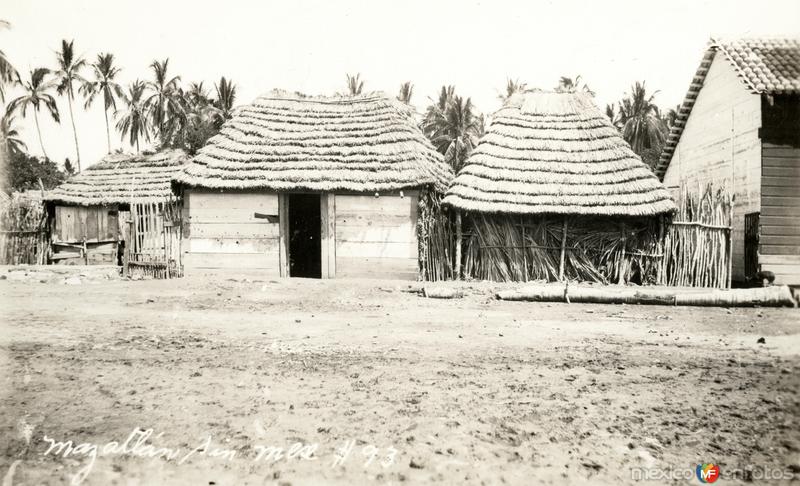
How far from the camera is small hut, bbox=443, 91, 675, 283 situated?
428 inches

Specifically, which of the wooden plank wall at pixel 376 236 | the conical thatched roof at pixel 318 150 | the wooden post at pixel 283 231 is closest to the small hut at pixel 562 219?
the wooden plank wall at pixel 376 236

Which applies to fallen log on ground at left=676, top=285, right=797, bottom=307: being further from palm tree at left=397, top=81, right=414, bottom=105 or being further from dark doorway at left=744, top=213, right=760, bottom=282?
palm tree at left=397, top=81, right=414, bottom=105

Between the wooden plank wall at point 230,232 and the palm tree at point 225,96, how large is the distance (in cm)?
2017

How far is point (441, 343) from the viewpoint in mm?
5254

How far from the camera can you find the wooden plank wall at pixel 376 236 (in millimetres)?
11242

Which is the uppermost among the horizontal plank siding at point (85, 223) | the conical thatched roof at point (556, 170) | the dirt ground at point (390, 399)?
the conical thatched roof at point (556, 170)

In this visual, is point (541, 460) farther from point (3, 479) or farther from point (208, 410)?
point (3, 479)

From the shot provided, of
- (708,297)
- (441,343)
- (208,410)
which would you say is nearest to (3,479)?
(208,410)

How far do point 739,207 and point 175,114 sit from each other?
29121 millimetres

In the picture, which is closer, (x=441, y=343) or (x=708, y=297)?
(x=441, y=343)

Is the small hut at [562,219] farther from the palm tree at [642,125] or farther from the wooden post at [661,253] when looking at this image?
the palm tree at [642,125]

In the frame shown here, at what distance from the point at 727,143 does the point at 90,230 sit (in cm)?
1899

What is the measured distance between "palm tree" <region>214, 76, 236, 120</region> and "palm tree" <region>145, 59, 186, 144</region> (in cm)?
214

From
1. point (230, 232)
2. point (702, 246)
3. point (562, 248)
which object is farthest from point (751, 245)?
point (230, 232)
